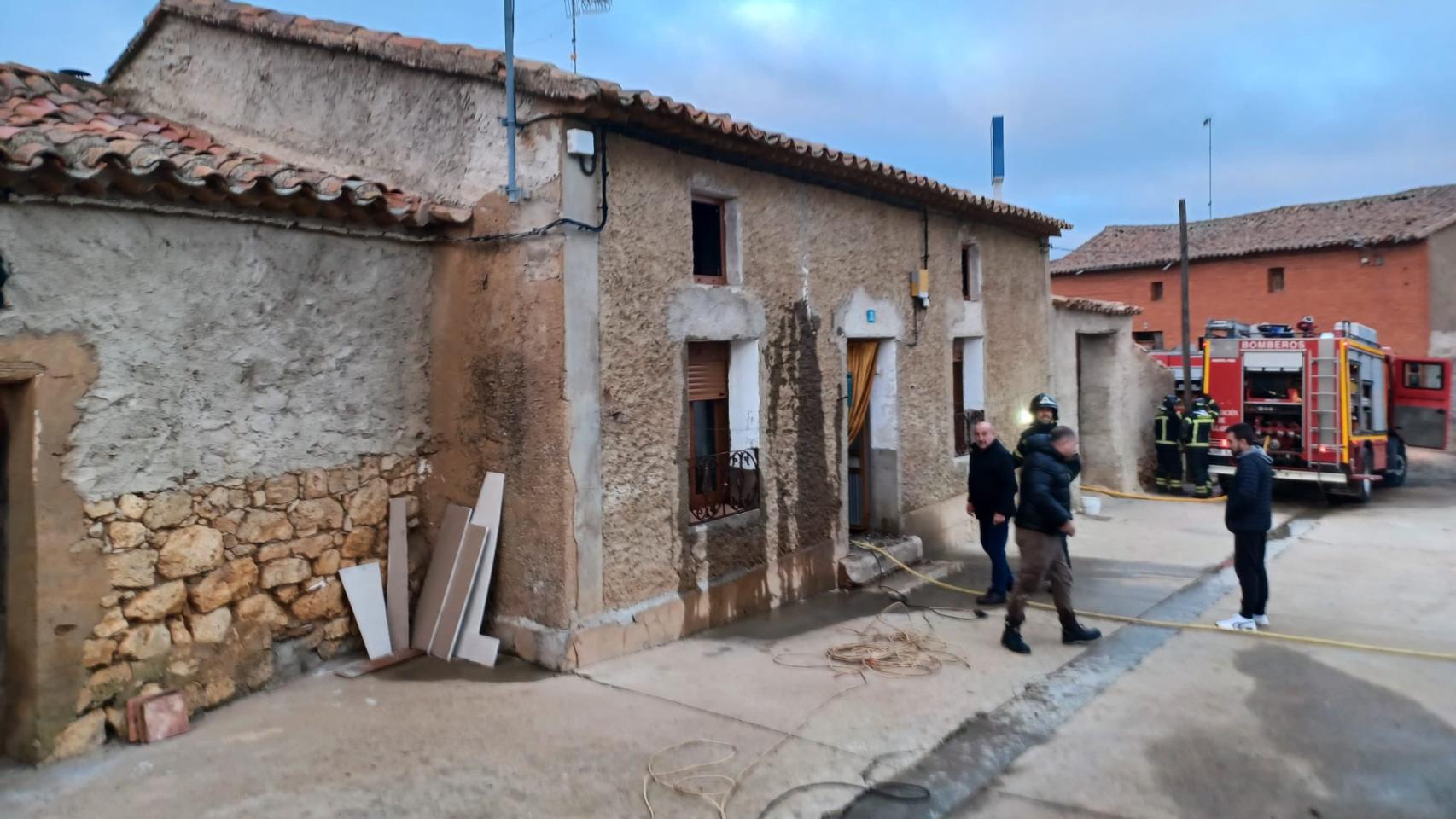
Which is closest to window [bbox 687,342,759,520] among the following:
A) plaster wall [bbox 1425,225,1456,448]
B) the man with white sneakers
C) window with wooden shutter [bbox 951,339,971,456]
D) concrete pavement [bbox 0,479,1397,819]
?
concrete pavement [bbox 0,479,1397,819]

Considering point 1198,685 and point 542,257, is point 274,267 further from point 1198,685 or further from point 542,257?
point 1198,685

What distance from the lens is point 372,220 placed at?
6016 mm

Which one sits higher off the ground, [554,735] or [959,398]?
[959,398]

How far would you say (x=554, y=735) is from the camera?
4.98m

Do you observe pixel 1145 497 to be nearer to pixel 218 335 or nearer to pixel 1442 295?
pixel 1442 295

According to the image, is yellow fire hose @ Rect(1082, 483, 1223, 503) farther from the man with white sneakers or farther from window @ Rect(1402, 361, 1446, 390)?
the man with white sneakers

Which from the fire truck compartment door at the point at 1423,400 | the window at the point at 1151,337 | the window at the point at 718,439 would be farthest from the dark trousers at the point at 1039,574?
the window at the point at 1151,337

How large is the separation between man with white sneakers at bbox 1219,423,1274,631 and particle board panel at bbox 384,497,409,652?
5984 mm

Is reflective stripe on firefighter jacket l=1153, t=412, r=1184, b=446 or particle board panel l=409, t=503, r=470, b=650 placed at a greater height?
reflective stripe on firefighter jacket l=1153, t=412, r=1184, b=446

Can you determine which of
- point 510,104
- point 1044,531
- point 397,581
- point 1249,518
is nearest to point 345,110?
point 510,104

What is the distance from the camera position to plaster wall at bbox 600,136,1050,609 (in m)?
6.40

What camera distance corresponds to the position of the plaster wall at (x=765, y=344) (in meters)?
6.40

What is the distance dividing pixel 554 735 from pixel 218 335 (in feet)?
10.1

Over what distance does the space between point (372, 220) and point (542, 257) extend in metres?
1.17
